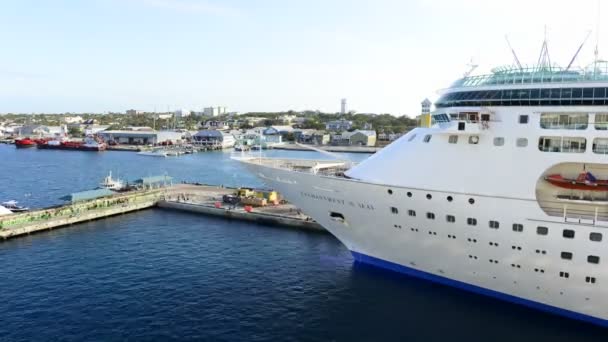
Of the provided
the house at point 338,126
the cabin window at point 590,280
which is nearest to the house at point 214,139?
the house at point 338,126

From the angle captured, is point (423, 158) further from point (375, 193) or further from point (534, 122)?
point (534, 122)

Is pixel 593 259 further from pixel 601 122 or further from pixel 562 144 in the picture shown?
pixel 601 122

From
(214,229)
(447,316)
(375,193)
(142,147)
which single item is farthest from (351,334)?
(142,147)

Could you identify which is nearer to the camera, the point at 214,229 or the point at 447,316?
the point at 447,316

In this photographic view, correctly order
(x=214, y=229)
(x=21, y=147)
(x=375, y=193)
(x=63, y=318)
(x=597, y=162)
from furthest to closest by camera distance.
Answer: (x=21, y=147), (x=214, y=229), (x=375, y=193), (x=63, y=318), (x=597, y=162)

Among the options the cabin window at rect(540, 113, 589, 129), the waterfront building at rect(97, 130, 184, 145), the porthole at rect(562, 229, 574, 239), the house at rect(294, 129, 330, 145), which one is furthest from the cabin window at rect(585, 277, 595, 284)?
the house at rect(294, 129, 330, 145)

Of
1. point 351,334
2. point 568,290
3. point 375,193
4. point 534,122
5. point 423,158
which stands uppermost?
point 534,122

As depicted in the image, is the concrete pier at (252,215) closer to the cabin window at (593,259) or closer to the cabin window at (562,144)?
the cabin window at (562,144)
